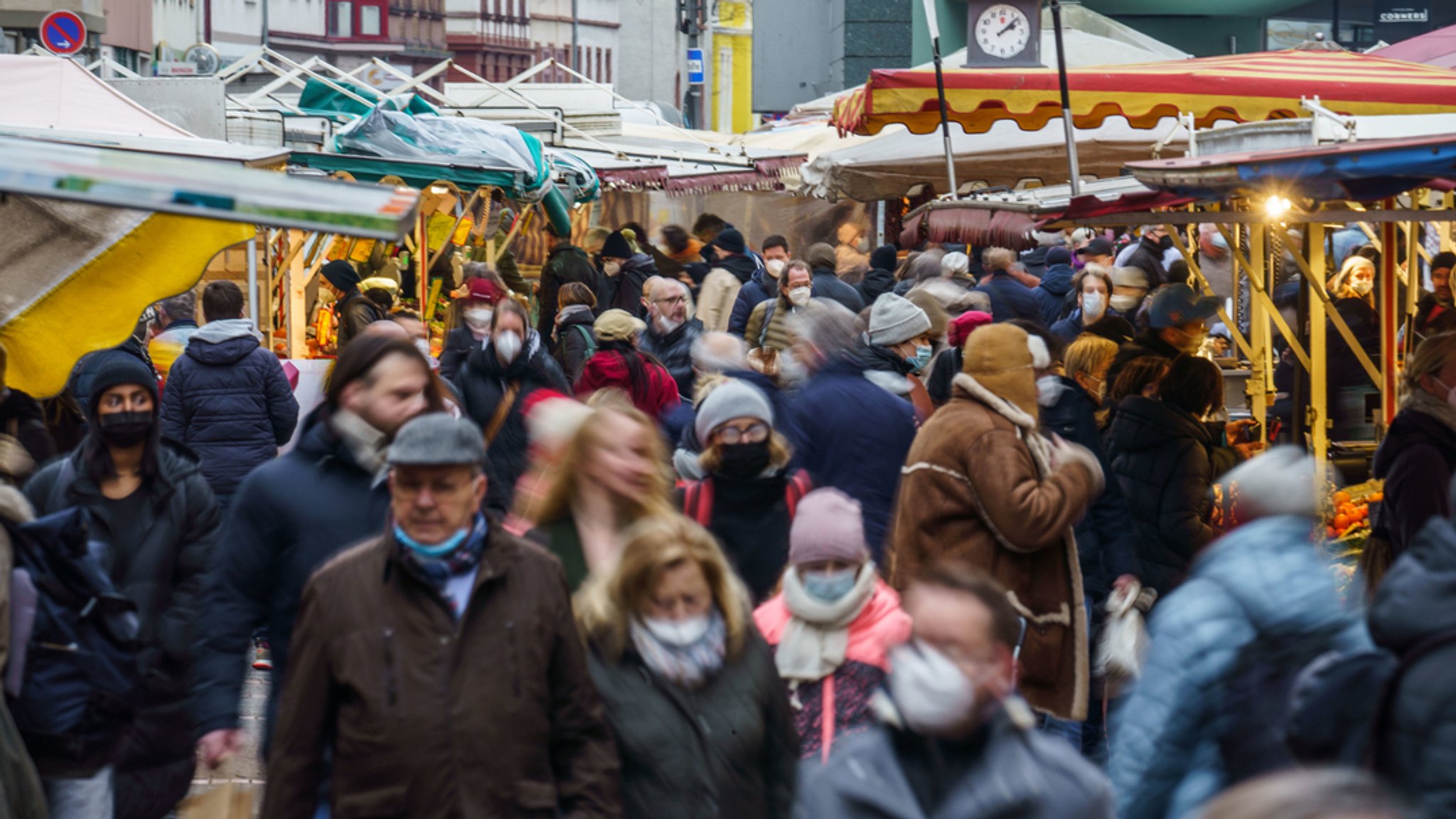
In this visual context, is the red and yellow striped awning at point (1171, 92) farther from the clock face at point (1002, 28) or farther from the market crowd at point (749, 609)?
the market crowd at point (749, 609)

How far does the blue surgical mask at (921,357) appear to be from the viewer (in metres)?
8.46

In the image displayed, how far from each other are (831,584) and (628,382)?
502 centimetres

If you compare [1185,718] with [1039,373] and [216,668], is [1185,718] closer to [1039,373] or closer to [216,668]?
[216,668]

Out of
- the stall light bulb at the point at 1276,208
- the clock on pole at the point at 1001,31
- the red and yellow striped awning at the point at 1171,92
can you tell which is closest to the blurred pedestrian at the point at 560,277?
the clock on pole at the point at 1001,31

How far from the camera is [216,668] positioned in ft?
15.5

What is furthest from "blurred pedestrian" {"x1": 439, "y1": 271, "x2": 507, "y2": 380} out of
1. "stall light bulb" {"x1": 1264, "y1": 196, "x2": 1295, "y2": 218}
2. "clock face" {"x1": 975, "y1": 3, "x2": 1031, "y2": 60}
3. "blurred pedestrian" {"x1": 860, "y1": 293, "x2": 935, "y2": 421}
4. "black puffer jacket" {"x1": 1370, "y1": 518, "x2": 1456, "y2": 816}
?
"black puffer jacket" {"x1": 1370, "y1": 518, "x2": 1456, "y2": 816}

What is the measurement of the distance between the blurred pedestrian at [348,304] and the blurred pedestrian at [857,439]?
3.66 metres

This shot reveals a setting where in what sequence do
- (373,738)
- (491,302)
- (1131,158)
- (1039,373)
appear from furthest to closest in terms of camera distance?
(1131,158) → (491,302) → (1039,373) → (373,738)

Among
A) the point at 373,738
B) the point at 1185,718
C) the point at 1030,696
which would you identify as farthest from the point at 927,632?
the point at 1030,696

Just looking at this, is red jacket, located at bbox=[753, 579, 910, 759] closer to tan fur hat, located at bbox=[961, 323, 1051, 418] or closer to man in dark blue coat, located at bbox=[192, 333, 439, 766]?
man in dark blue coat, located at bbox=[192, 333, 439, 766]

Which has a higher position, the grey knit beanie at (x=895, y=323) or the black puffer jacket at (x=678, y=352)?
the grey knit beanie at (x=895, y=323)

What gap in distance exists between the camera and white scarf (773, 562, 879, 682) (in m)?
4.82

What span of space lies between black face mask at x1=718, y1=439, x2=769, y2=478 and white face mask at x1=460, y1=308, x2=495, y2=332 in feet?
14.1

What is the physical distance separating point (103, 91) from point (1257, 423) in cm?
593
